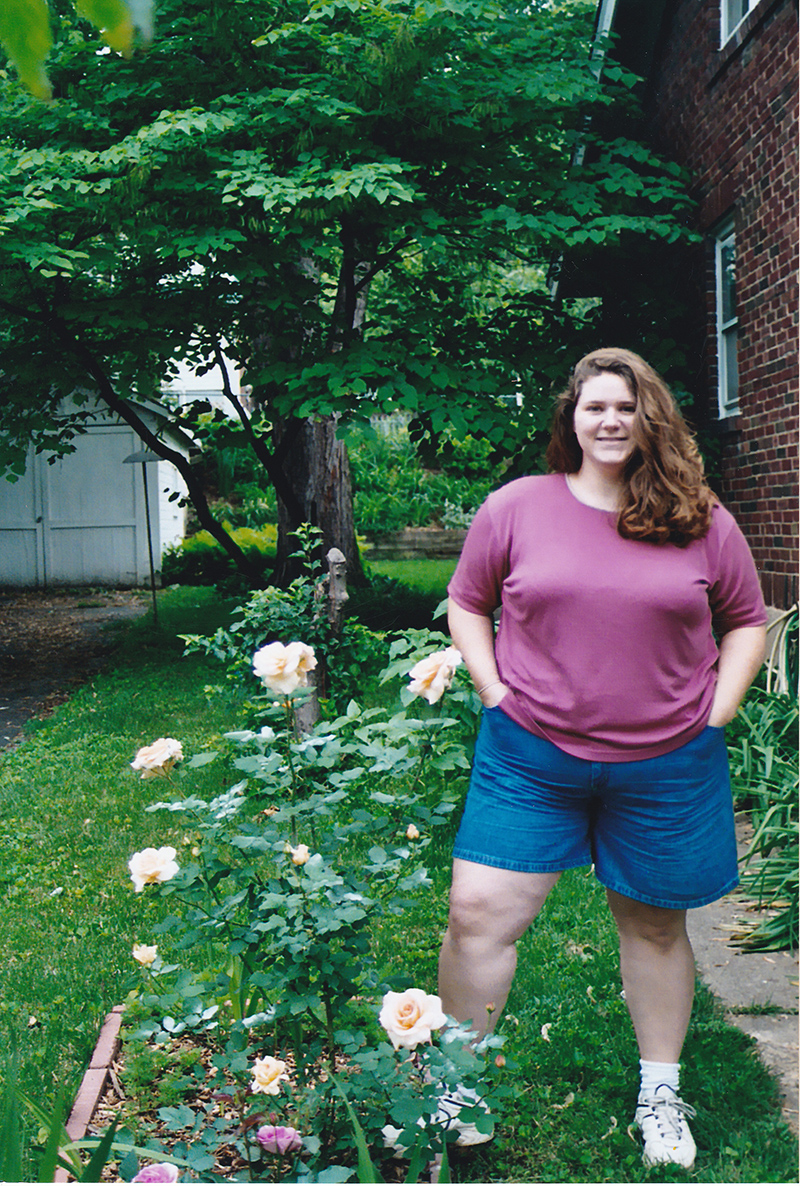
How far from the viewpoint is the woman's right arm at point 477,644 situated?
7.38ft

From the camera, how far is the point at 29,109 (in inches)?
264

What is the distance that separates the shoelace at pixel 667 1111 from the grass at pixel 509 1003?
88mm

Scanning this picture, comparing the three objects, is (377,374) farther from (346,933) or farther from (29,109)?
(346,933)

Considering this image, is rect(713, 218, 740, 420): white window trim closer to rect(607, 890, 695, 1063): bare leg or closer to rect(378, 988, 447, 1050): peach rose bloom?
rect(607, 890, 695, 1063): bare leg

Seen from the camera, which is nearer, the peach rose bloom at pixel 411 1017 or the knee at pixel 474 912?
the peach rose bloom at pixel 411 1017

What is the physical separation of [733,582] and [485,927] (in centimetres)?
92

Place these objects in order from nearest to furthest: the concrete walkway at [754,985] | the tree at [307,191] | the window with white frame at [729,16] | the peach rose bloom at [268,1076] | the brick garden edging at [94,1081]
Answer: the peach rose bloom at [268,1076] < the brick garden edging at [94,1081] < the concrete walkway at [754,985] < the tree at [307,191] < the window with white frame at [729,16]

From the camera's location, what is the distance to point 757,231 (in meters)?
6.52

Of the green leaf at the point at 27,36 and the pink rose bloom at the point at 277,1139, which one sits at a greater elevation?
the green leaf at the point at 27,36

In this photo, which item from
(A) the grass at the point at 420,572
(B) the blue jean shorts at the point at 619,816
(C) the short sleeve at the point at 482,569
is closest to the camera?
(B) the blue jean shorts at the point at 619,816

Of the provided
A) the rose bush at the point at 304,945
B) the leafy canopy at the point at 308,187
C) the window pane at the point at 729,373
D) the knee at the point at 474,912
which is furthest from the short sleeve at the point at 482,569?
the window pane at the point at 729,373

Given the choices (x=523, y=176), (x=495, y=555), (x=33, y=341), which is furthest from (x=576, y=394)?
(x=33, y=341)

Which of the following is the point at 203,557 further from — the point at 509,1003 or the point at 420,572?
the point at 509,1003

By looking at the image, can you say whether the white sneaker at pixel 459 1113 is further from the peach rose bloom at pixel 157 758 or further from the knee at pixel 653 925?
the peach rose bloom at pixel 157 758
